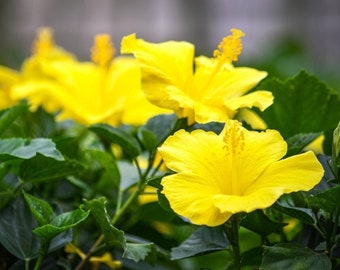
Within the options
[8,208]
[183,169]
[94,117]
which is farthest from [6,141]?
[94,117]

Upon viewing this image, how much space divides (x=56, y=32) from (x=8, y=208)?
5827mm

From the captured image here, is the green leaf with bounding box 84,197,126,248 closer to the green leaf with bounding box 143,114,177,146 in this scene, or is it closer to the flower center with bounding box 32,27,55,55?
the green leaf with bounding box 143,114,177,146

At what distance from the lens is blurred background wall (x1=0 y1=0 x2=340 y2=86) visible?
6637 mm

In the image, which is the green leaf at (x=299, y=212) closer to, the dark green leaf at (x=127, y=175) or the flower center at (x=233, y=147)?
the flower center at (x=233, y=147)

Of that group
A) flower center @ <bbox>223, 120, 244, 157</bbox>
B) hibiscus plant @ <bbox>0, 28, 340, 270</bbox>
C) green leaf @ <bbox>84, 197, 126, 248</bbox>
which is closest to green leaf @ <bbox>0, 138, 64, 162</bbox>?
hibiscus plant @ <bbox>0, 28, 340, 270</bbox>

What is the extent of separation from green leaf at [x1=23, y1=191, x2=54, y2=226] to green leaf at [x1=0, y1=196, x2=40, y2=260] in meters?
0.05

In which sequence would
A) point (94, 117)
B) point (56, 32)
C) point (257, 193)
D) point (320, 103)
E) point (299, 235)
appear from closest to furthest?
point (257, 193) < point (299, 235) < point (320, 103) < point (94, 117) < point (56, 32)

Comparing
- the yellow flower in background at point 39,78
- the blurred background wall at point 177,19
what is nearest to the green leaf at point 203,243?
the yellow flower in background at point 39,78

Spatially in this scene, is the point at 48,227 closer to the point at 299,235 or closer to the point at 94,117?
the point at 299,235

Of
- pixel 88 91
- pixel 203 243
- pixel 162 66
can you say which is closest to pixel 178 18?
pixel 88 91

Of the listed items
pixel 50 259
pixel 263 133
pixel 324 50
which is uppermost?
pixel 263 133

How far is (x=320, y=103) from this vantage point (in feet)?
3.82

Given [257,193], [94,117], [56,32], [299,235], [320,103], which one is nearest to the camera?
[257,193]

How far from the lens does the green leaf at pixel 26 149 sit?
1.01 metres
